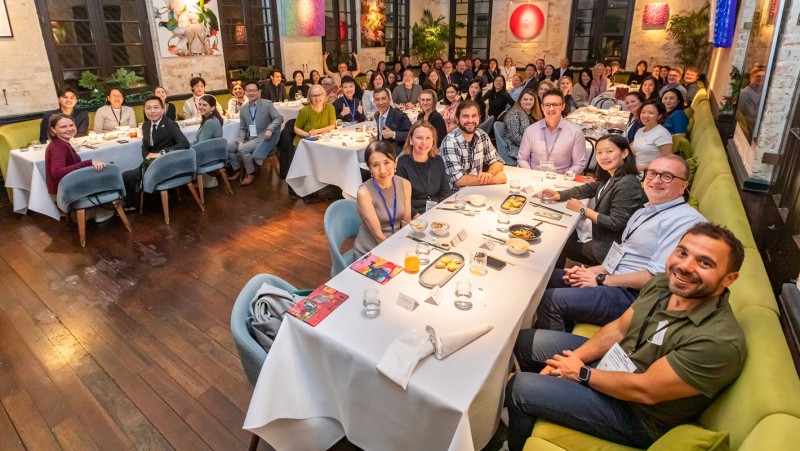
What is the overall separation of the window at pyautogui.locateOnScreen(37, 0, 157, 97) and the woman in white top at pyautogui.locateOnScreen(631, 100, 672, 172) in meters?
7.48

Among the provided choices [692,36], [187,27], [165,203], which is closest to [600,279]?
[165,203]

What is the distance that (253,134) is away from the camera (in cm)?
626

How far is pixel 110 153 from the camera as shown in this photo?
507cm

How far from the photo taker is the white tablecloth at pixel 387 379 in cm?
160

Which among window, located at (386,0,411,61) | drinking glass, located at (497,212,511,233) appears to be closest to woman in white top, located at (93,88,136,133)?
drinking glass, located at (497,212,511,233)

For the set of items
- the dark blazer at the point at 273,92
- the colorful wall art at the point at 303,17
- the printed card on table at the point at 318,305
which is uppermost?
the colorful wall art at the point at 303,17

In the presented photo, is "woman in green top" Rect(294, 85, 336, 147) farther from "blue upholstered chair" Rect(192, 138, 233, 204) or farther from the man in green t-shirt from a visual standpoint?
the man in green t-shirt

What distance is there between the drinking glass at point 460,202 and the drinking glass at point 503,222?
0.96 ft

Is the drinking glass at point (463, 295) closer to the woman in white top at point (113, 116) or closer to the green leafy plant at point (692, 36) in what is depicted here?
the woman in white top at point (113, 116)

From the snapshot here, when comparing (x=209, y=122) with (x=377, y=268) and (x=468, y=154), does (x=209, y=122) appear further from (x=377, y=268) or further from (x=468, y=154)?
(x=377, y=268)

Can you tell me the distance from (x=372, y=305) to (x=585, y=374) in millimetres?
904

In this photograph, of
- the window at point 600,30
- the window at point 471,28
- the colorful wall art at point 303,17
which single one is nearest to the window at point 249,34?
the colorful wall art at point 303,17

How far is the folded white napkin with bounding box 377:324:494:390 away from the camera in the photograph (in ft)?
5.27

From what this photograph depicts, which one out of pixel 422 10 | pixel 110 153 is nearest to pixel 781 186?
pixel 110 153
